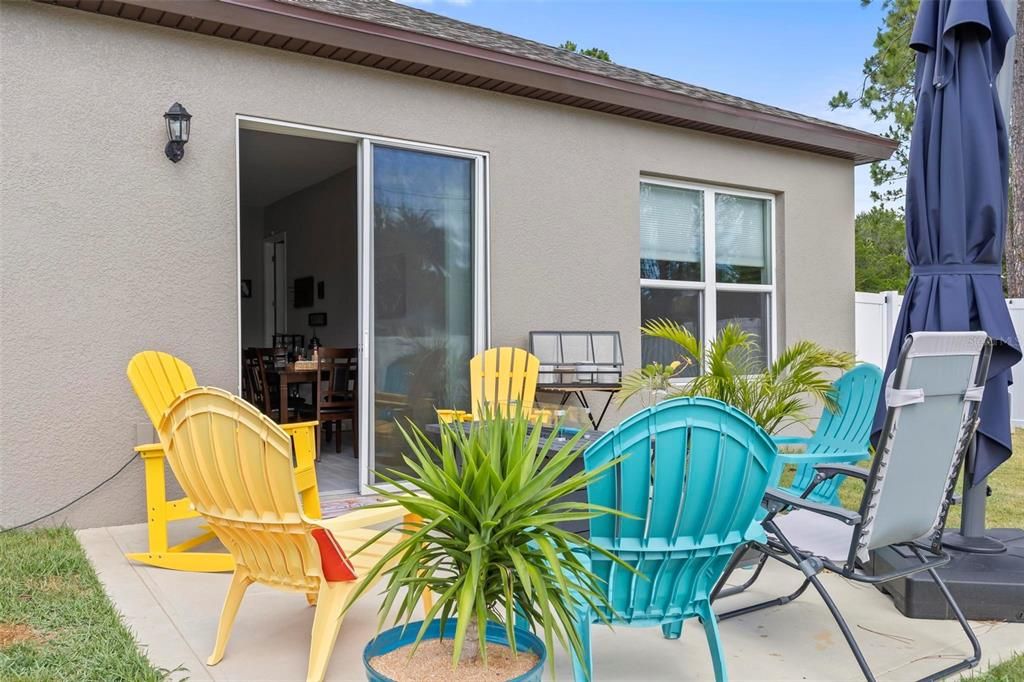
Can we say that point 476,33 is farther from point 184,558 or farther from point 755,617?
point 755,617

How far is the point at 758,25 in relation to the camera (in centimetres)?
1162

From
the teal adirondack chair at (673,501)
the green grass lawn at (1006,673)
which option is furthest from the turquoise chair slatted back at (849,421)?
the teal adirondack chair at (673,501)

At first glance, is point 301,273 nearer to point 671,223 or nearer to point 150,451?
point 671,223

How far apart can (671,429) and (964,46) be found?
231 centimetres

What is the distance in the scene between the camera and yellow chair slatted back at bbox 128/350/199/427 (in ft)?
12.6

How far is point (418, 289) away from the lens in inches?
215

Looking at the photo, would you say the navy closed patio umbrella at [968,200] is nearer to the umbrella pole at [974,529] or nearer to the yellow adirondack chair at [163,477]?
the umbrella pole at [974,529]

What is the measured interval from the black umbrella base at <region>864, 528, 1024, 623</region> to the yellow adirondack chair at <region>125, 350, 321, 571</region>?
2.55 metres

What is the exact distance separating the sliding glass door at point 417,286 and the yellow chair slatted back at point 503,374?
36 centimetres

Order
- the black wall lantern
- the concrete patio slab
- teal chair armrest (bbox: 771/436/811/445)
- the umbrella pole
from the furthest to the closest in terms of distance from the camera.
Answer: the black wall lantern
teal chair armrest (bbox: 771/436/811/445)
the umbrella pole
the concrete patio slab

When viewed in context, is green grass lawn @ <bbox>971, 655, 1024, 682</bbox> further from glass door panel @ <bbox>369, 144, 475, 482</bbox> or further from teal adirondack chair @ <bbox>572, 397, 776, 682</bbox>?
glass door panel @ <bbox>369, 144, 475, 482</bbox>

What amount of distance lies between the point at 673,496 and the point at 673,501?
0.05 ft

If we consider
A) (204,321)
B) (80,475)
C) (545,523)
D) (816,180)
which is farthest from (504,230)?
(545,523)

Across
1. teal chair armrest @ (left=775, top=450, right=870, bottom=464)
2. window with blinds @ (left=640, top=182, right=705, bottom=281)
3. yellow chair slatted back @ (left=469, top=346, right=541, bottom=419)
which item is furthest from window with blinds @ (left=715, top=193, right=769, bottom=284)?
teal chair armrest @ (left=775, top=450, right=870, bottom=464)
